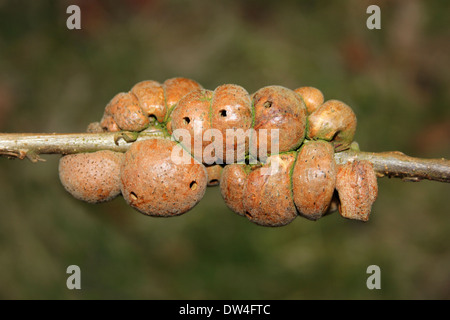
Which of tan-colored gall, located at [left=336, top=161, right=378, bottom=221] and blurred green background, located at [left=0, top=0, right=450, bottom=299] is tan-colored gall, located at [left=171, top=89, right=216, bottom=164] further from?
blurred green background, located at [left=0, top=0, right=450, bottom=299]

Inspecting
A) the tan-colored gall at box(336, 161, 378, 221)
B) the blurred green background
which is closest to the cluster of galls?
the tan-colored gall at box(336, 161, 378, 221)

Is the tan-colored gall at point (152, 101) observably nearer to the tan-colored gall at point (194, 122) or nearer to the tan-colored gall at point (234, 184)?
the tan-colored gall at point (194, 122)

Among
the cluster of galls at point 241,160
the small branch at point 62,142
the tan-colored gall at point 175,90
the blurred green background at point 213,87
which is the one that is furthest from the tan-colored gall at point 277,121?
the blurred green background at point 213,87

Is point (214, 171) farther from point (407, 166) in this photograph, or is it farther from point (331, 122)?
point (407, 166)

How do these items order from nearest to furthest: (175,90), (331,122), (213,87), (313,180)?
(313,180), (331,122), (175,90), (213,87)

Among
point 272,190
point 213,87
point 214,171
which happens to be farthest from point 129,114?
point 213,87

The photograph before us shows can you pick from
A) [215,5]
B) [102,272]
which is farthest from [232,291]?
[215,5]
